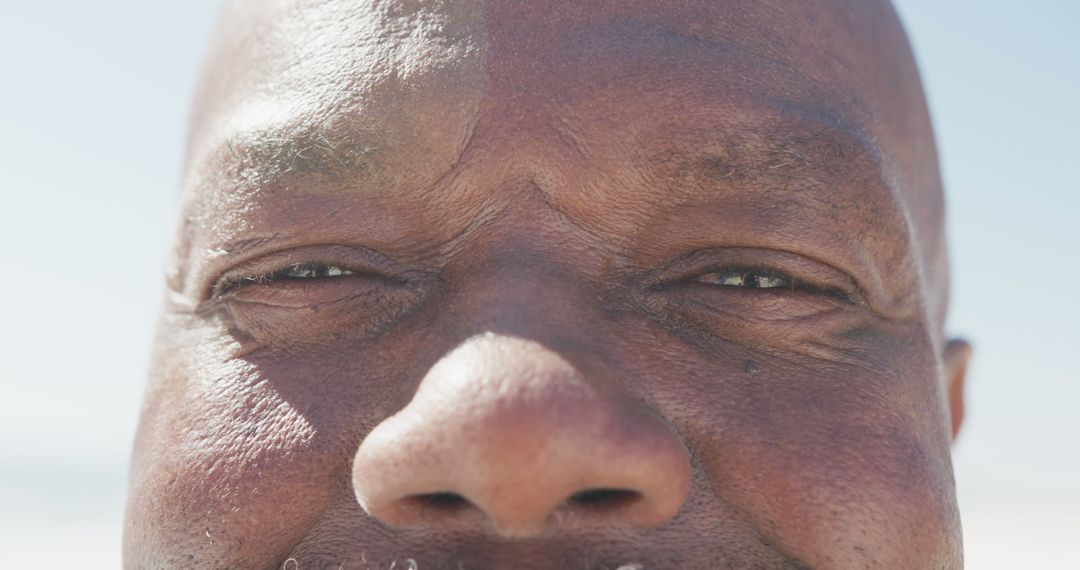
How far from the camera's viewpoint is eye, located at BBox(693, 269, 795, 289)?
1.60 meters

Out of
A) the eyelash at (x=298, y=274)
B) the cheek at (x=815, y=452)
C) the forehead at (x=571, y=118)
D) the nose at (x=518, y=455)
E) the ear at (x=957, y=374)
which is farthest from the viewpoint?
the ear at (x=957, y=374)

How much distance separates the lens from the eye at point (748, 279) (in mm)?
1603

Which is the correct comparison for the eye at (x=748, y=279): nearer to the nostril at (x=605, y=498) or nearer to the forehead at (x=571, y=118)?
the forehead at (x=571, y=118)

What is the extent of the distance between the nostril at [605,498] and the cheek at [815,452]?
15 cm

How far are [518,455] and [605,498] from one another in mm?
169

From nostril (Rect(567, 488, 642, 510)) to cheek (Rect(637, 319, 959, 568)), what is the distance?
15 cm

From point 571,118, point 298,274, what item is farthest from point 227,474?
point 571,118

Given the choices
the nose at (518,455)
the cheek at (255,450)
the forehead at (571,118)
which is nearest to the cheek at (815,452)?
the nose at (518,455)

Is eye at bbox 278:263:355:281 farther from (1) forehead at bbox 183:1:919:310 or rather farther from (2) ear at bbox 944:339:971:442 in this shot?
(2) ear at bbox 944:339:971:442

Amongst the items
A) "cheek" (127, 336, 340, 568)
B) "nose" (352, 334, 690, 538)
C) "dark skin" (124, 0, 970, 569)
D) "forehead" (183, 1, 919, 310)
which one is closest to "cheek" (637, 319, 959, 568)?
"dark skin" (124, 0, 970, 569)

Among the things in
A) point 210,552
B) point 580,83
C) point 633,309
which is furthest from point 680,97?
point 210,552

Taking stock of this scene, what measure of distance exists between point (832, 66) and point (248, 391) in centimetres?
128

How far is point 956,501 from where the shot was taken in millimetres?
1551

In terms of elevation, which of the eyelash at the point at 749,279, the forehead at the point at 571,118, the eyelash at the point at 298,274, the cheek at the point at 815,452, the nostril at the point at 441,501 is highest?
the forehead at the point at 571,118
